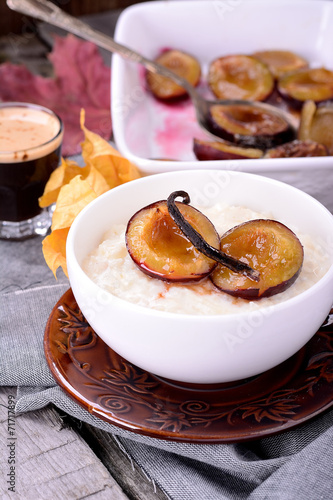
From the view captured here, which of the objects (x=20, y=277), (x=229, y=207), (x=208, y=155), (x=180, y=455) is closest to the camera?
(x=180, y=455)

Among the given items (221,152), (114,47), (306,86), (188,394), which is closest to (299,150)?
(221,152)

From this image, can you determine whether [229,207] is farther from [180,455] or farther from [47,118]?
[47,118]

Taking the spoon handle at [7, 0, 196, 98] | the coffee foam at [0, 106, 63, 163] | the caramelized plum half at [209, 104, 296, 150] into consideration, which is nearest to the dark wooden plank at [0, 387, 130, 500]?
the coffee foam at [0, 106, 63, 163]

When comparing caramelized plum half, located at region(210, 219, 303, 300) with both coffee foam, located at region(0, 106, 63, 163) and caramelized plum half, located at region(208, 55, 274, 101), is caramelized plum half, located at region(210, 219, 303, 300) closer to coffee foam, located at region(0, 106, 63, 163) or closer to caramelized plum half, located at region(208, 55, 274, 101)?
coffee foam, located at region(0, 106, 63, 163)

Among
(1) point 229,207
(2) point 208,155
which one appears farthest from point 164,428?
(2) point 208,155

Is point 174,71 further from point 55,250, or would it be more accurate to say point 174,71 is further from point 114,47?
point 55,250

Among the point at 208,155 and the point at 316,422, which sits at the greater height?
the point at 208,155

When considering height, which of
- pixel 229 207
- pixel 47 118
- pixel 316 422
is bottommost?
pixel 316 422

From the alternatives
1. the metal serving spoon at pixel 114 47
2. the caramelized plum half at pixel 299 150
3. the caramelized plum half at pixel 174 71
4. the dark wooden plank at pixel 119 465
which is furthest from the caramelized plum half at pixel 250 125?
the dark wooden plank at pixel 119 465
